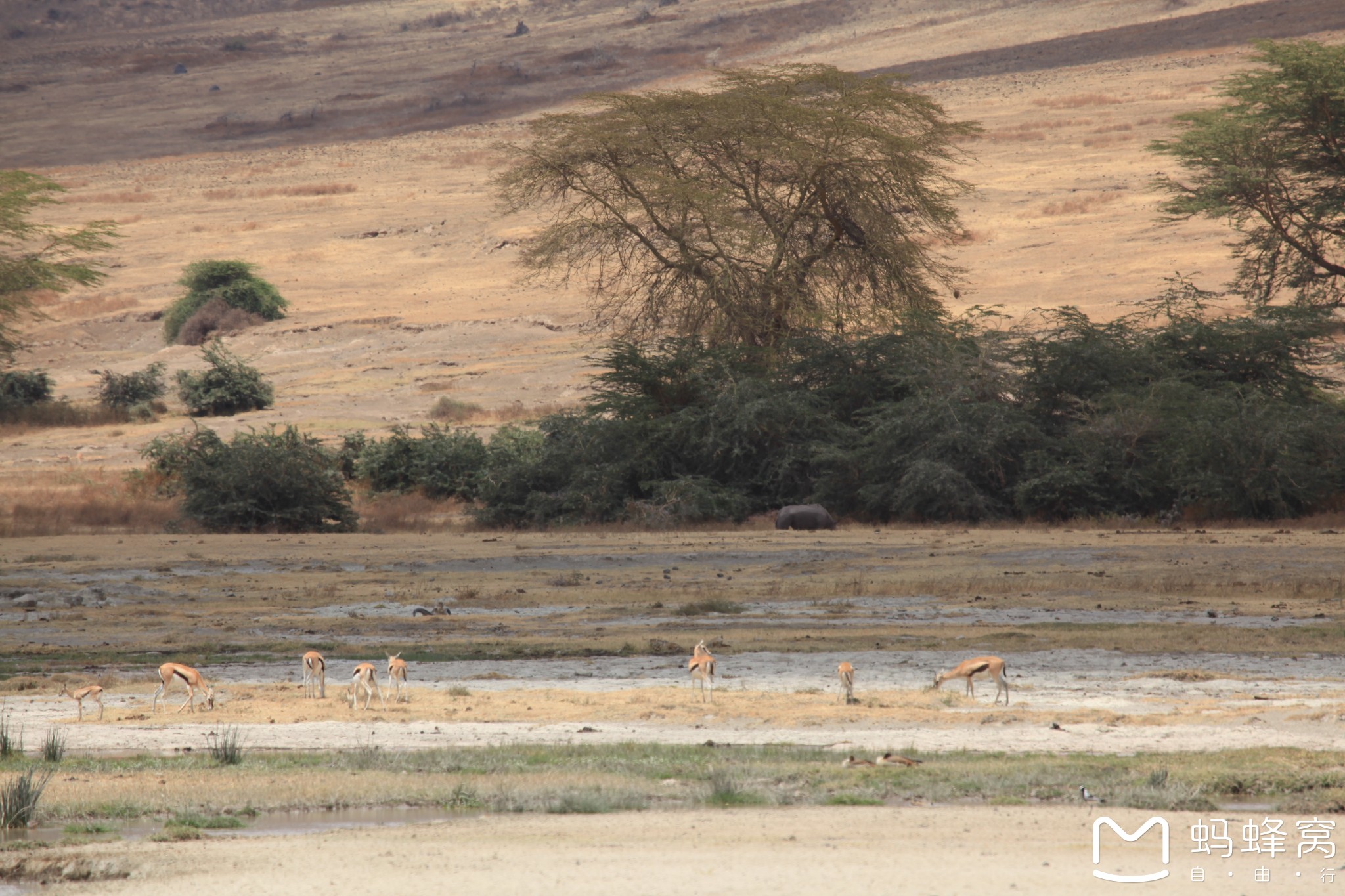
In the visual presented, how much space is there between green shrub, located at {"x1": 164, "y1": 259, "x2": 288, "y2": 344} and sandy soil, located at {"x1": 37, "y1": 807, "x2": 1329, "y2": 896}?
50.4m

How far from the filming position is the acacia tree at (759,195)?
105 feet

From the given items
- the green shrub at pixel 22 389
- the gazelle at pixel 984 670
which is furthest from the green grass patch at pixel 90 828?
the green shrub at pixel 22 389

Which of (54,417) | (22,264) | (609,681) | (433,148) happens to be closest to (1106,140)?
(433,148)

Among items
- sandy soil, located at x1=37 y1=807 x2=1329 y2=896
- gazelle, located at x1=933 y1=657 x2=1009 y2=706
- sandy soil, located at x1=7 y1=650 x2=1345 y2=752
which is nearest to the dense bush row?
sandy soil, located at x1=7 y1=650 x2=1345 y2=752

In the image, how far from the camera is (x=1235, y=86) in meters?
35.0

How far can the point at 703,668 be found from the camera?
424 inches

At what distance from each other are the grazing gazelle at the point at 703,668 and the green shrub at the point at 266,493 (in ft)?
57.1

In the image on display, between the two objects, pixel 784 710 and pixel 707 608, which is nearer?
pixel 784 710

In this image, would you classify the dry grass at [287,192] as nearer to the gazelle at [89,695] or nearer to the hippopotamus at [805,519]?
the hippopotamus at [805,519]

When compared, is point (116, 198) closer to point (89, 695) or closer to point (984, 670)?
point (89, 695)

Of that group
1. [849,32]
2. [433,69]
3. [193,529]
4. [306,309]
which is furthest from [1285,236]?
[433,69]

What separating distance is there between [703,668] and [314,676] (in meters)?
3.28

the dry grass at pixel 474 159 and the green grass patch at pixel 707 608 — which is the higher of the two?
the dry grass at pixel 474 159

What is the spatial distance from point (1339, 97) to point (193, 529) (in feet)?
87.9
